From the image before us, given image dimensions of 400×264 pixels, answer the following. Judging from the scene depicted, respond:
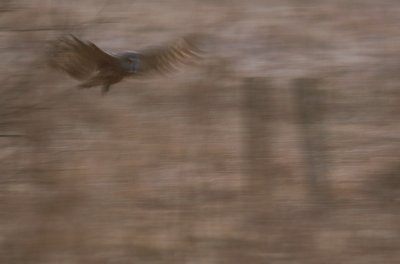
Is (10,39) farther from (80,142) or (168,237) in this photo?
(168,237)

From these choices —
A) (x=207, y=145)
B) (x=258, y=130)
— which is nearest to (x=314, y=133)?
(x=258, y=130)

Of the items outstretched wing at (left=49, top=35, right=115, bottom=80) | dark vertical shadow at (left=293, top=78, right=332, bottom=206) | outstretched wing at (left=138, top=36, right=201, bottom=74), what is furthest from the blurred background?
outstretched wing at (left=138, top=36, right=201, bottom=74)

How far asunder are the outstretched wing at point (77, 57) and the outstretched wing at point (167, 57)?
10.8 inches

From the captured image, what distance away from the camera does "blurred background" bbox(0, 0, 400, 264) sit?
6836mm

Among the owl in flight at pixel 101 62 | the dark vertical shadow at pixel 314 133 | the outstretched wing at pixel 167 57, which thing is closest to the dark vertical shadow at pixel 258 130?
the dark vertical shadow at pixel 314 133

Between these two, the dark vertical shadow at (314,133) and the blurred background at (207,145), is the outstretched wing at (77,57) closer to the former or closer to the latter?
the blurred background at (207,145)

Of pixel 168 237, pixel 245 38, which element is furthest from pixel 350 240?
pixel 245 38

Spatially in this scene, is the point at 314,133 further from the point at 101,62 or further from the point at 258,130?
the point at 101,62

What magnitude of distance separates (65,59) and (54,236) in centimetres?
134

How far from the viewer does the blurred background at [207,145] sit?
6.84 metres

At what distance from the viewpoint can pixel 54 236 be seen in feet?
22.6

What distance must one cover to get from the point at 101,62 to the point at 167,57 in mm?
634

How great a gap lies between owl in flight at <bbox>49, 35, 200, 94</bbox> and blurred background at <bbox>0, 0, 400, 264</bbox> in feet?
0.85

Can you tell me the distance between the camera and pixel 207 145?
7898mm
